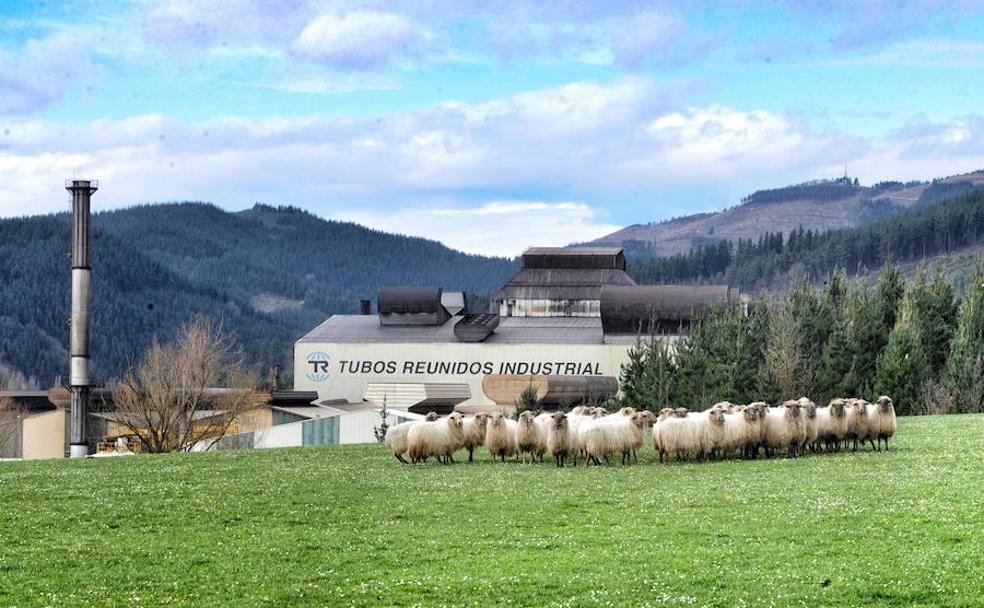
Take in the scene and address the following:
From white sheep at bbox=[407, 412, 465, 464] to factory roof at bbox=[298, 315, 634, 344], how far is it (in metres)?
61.5

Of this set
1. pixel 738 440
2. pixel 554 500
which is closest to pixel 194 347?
pixel 738 440

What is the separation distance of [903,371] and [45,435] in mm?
57826

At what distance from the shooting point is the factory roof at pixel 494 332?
104688 mm

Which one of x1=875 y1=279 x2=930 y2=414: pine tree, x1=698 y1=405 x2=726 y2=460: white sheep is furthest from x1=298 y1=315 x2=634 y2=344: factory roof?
x1=698 y1=405 x2=726 y2=460: white sheep

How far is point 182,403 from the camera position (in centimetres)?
7738

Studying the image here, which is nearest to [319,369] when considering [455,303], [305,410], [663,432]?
[305,410]

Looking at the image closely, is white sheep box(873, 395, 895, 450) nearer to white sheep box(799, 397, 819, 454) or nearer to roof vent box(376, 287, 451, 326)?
white sheep box(799, 397, 819, 454)

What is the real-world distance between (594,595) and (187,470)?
865 inches

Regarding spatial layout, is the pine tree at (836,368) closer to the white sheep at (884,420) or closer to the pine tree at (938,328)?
the pine tree at (938,328)

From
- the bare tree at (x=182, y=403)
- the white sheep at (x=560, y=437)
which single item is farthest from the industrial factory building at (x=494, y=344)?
the white sheep at (x=560, y=437)

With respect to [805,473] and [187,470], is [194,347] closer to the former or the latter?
[187,470]

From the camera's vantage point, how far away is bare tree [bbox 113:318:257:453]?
251 feet

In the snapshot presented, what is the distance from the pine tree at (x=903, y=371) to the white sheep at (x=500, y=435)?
37944 mm

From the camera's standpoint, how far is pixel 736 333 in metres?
79.1
